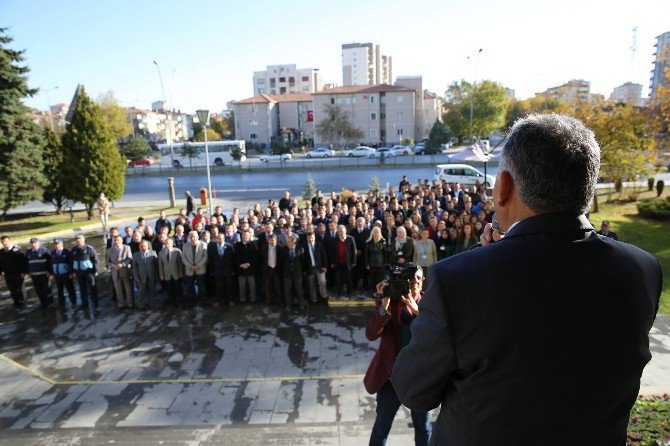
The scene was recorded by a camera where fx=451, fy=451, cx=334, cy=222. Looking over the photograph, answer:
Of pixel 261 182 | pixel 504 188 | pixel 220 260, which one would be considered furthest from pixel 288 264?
pixel 261 182

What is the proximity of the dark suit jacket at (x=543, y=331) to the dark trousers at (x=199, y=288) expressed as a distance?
10174 mm

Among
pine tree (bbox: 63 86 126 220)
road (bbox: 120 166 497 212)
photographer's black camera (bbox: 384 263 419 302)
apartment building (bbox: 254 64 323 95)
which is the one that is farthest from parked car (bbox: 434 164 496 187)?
apartment building (bbox: 254 64 323 95)

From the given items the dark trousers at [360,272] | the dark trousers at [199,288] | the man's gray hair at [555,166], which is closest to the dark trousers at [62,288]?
the dark trousers at [199,288]

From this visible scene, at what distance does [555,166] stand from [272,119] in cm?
8529

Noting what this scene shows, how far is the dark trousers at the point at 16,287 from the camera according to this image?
438 inches

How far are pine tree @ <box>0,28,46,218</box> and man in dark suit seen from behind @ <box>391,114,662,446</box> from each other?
25.3 meters

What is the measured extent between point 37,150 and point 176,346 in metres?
19.1

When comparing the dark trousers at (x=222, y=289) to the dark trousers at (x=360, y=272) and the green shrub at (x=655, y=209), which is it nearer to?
the dark trousers at (x=360, y=272)

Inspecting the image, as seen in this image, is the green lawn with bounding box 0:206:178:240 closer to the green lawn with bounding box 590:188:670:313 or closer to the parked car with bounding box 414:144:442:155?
the green lawn with bounding box 590:188:670:313

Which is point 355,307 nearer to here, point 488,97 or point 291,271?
point 291,271

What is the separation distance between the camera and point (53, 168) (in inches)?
922

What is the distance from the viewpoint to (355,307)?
10.5m

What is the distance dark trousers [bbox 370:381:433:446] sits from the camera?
13.6ft

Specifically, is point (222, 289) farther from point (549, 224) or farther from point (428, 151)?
point (428, 151)
